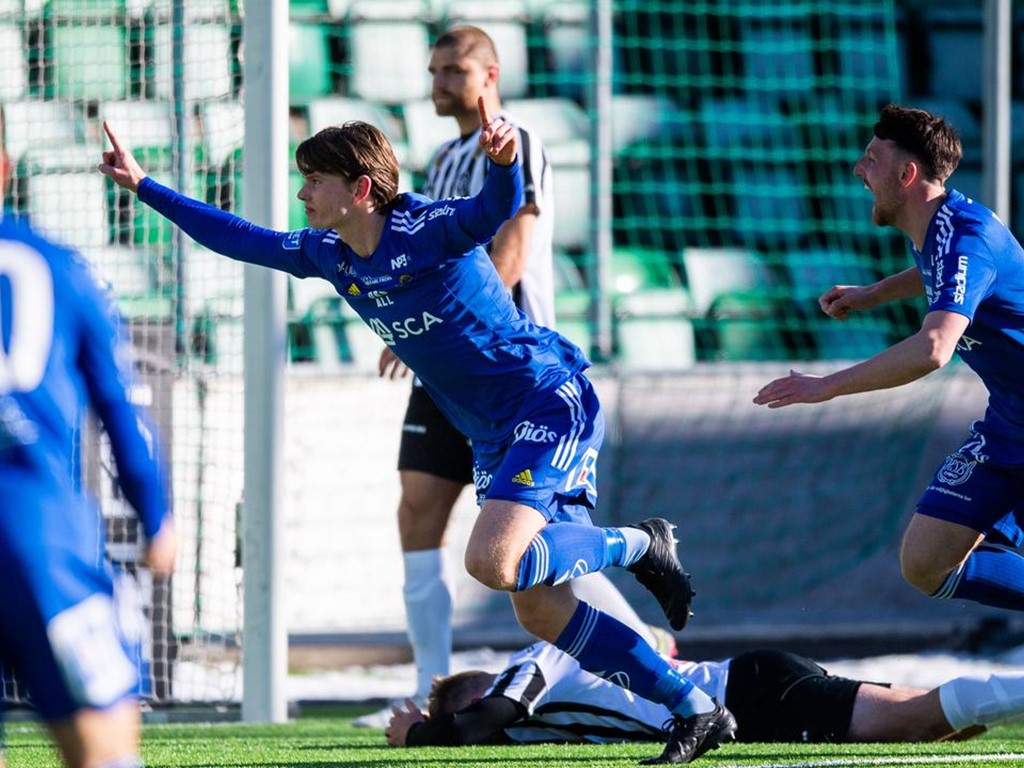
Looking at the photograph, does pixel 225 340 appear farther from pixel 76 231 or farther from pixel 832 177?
pixel 832 177

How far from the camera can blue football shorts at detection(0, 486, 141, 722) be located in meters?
2.47

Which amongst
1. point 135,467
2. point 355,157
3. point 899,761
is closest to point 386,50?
point 355,157

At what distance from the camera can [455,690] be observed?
4898 mm

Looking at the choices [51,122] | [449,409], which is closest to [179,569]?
[51,122]

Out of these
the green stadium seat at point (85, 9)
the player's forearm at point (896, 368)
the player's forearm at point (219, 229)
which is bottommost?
the player's forearm at point (896, 368)

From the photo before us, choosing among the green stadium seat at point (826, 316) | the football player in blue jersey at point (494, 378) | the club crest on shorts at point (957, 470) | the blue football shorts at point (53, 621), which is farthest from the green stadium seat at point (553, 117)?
the blue football shorts at point (53, 621)

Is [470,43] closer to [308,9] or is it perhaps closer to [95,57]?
[95,57]

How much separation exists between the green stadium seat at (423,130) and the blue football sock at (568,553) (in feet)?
15.8

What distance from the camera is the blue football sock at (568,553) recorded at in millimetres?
4297

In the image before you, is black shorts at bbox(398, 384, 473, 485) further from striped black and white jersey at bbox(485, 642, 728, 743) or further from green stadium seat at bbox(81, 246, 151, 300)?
green stadium seat at bbox(81, 246, 151, 300)

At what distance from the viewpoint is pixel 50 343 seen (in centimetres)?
265

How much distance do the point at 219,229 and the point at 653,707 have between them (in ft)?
6.11

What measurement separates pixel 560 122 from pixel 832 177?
1.66 m

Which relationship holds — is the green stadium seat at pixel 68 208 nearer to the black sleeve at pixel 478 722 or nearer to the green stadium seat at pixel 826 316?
the black sleeve at pixel 478 722
